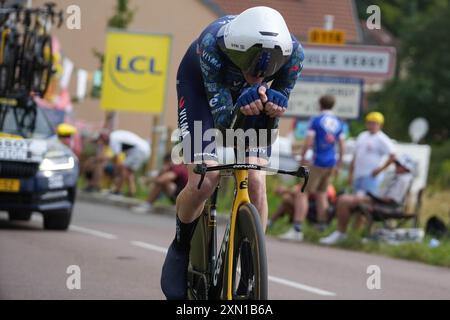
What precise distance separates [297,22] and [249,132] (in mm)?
33629

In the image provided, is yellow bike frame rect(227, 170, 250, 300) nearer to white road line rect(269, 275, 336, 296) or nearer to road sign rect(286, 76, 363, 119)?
white road line rect(269, 275, 336, 296)

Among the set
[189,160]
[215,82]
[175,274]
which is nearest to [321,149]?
[175,274]

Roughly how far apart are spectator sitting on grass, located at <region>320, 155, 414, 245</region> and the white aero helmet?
9.52 meters

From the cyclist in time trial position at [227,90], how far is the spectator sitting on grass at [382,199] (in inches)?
349

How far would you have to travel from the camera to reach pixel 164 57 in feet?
84.4

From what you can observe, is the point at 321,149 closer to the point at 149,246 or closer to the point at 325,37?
the point at 149,246

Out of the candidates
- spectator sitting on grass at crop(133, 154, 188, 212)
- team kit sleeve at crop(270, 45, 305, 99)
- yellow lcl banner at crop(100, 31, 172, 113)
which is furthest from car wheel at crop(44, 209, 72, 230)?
yellow lcl banner at crop(100, 31, 172, 113)

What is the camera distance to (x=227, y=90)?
20.2 ft

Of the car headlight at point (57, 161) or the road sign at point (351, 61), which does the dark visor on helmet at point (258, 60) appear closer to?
the car headlight at point (57, 161)

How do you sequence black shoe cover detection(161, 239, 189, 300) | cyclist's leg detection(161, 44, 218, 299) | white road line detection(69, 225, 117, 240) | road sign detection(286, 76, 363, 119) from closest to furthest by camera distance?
cyclist's leg detection(161, 44, 218, 299) < black shoe cover detection(161, 239, 189, 300) < white road line detection(69, 225, 117, 240) < road sign detection(286, 76, 363, 119)

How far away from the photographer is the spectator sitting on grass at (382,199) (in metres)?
15.3

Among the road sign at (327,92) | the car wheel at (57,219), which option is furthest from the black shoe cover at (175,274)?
the road sign at (327,92)

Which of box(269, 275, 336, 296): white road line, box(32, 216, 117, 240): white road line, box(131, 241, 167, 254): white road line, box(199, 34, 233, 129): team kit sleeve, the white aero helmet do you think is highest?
the white aero helmet

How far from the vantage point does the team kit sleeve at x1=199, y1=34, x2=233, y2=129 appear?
6.09m
